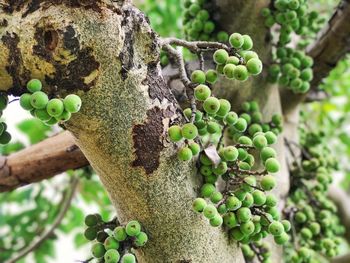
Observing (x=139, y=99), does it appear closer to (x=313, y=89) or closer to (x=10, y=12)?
(x=10, y=12)

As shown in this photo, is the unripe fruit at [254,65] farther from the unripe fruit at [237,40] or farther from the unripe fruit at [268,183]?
the unripe fruit at [268,183]

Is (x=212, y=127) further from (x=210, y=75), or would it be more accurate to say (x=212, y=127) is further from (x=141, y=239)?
(x=141, y=239)

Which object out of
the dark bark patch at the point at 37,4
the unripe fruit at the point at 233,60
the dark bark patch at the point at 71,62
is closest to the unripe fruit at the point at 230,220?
the unripe fruit at the point at 233,60

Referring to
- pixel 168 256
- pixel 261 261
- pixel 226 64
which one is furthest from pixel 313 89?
pixel 168 256

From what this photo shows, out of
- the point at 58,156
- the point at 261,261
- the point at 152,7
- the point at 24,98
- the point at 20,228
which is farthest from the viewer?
the point at 152,7

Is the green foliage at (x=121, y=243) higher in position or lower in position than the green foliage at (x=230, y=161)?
lower

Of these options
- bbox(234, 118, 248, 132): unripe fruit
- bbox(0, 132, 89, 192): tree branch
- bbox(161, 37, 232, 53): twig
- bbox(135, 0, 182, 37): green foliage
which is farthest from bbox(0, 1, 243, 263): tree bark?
bbox(135, 0, 182, 37): green foliage

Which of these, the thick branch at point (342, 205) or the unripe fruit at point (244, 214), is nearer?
the unripe fruit at point (244, 214)
